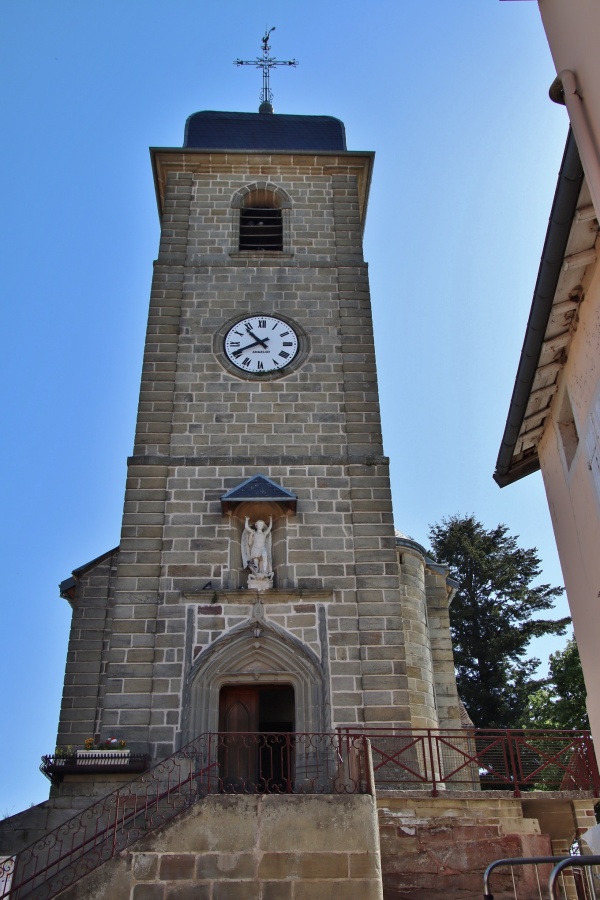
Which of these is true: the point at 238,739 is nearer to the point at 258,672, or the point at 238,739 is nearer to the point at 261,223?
the point at 258,672

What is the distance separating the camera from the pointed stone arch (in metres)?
11.2

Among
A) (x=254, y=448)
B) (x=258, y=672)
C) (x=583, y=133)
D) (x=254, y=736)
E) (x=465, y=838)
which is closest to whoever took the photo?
(x=583, y=133)

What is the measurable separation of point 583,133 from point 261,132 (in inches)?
517

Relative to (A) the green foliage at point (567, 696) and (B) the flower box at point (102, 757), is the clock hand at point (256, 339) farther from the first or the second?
(A) the green foliage at point (567, 696)

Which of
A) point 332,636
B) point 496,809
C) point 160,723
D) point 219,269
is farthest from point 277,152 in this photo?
point 496,809

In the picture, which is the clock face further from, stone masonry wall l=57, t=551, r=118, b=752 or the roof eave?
the roof eave

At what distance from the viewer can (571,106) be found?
657 centimetres

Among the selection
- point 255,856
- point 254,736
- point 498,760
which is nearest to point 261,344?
point 254,736

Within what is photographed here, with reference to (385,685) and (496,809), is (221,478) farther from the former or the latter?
(496,809)

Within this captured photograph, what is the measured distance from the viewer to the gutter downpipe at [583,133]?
598 centimetres

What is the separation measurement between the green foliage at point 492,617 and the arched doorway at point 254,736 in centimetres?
1420

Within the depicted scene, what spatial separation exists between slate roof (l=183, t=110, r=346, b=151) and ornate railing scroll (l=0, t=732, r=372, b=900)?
11941 millimetres

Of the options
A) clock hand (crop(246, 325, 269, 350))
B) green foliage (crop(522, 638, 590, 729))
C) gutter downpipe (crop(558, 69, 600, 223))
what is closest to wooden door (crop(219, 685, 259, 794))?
clock hand (crop(246, 325, 269, 350))

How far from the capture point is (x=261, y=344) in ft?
48.3
